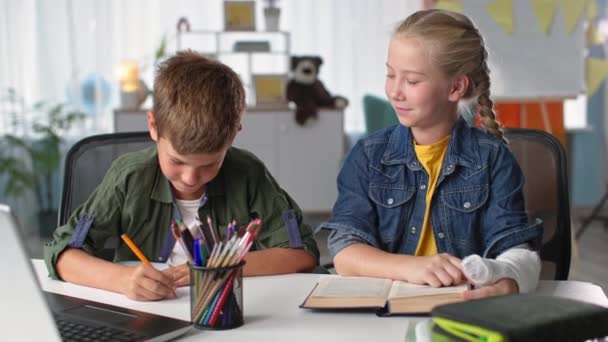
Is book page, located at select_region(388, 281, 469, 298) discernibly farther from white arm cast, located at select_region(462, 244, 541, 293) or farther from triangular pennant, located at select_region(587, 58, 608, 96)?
triangular pennant, located at select_region(587, 58, 608, 96)

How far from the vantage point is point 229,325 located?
105cm

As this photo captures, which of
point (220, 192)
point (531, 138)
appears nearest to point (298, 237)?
point (220, 192)

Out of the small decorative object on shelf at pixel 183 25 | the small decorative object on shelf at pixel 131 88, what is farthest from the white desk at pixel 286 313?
the small decorative object on shelf at pixel 183 25

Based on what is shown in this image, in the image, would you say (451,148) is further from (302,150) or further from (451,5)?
(302,150)

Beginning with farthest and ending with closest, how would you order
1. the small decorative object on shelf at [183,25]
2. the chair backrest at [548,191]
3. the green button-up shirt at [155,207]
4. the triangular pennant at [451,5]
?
the small decorative object on shelf at [183,25] < the triangular pennant at [451,5] < the chair backrest at [548,191] < the green button-up shirt at [155,207]

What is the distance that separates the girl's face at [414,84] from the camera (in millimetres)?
1462

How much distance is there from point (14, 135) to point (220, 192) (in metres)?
3.56

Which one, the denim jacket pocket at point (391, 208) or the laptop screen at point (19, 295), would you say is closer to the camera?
the laptop screen at point (19, 295)

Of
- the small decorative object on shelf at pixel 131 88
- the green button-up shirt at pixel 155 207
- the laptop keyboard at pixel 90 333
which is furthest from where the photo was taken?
the small decorative object on shelf at pixel 131 88

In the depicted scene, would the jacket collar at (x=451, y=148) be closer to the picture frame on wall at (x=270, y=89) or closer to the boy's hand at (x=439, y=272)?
the boy's hand at (x=439, y=272)

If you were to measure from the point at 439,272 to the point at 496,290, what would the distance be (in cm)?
9

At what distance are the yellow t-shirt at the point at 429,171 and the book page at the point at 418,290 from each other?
0.91 ft

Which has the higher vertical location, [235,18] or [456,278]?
[235,18]

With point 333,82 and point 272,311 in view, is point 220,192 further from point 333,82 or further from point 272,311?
point 333,82
